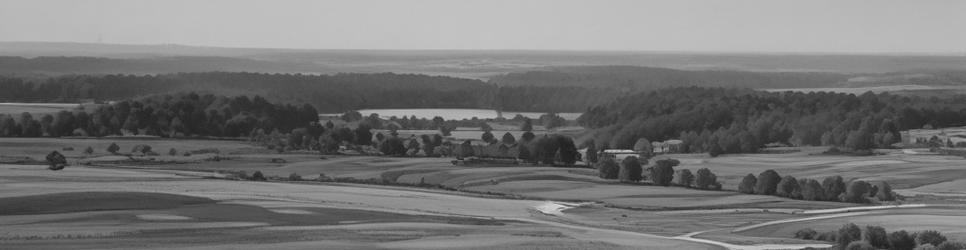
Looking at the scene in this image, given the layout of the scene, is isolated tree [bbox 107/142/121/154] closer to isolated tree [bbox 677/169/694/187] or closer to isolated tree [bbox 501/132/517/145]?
isolated tree [bbox 501/132/517/145]

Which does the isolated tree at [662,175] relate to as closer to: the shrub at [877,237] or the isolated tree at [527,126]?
the shrub at [877,237]

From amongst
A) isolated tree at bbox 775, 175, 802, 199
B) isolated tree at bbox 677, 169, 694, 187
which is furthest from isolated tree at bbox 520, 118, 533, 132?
isolated tree at bbox 775, 175, 802, 199

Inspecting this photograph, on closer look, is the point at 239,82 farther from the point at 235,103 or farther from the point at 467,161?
the point at 467,161

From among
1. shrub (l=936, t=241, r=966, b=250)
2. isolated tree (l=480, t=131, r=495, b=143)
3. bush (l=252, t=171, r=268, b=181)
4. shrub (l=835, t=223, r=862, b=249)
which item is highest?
shrub (l=936, t=241, r=966, b=250)

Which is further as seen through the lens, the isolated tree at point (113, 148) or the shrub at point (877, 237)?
the isolated tree at point (113, 148)

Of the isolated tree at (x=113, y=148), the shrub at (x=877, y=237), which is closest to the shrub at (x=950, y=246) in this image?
the shrub at (x=877, y=237)

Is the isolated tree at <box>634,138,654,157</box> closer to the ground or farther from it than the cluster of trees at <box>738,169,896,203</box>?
closer to the ground

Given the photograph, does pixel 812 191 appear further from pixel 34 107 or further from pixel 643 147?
pixel 34 107
